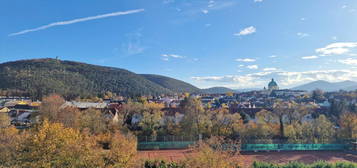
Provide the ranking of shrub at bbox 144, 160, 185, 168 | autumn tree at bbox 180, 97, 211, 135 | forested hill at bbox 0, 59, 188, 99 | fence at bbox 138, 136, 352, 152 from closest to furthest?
shrub at bbox 144, 160, 185, 168
fence at bbox 138, 136, 352, 152
autumn tree at bbox 180, 97, 211, 135
forested hill at bbox 0, 59, 188, 99

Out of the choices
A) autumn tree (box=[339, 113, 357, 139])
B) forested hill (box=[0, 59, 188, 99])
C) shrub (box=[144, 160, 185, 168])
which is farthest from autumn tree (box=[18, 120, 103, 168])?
forested hill (box=[0, 59, 188, 99])

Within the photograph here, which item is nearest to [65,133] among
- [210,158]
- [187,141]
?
[210,158]

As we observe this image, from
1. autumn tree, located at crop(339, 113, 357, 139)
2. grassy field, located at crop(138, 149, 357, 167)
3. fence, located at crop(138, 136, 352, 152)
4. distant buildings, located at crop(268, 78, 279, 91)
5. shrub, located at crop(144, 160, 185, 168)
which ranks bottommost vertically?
grassy field, located at crop(138, 149, 357, 167)

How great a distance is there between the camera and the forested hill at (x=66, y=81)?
4151 inches

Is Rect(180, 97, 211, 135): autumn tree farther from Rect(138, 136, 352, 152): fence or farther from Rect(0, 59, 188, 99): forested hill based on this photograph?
Rect(0, 59, 188, 99): forested hill

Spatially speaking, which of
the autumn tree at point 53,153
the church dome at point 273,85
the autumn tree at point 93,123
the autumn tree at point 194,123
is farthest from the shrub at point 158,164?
the church dome at point 273,85

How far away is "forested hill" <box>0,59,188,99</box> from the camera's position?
105m

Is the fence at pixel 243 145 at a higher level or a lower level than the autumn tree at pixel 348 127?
lower

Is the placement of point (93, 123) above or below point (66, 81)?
below

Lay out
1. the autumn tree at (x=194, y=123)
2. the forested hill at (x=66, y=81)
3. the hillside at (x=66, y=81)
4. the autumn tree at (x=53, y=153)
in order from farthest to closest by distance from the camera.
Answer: the hillside at (x=66, y=81), the forested hill at (x=66, y=81), the autumn tree at (x=194, y=123), the autumn tree at (x=53, y=153)

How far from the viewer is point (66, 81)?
125312mm

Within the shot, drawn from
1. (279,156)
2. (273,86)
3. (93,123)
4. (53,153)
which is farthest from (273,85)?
(53,153)

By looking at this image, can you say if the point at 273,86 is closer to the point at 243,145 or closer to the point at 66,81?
the point at 243,145

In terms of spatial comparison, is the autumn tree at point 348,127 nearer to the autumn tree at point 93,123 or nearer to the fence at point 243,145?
the fence at point 243,145
